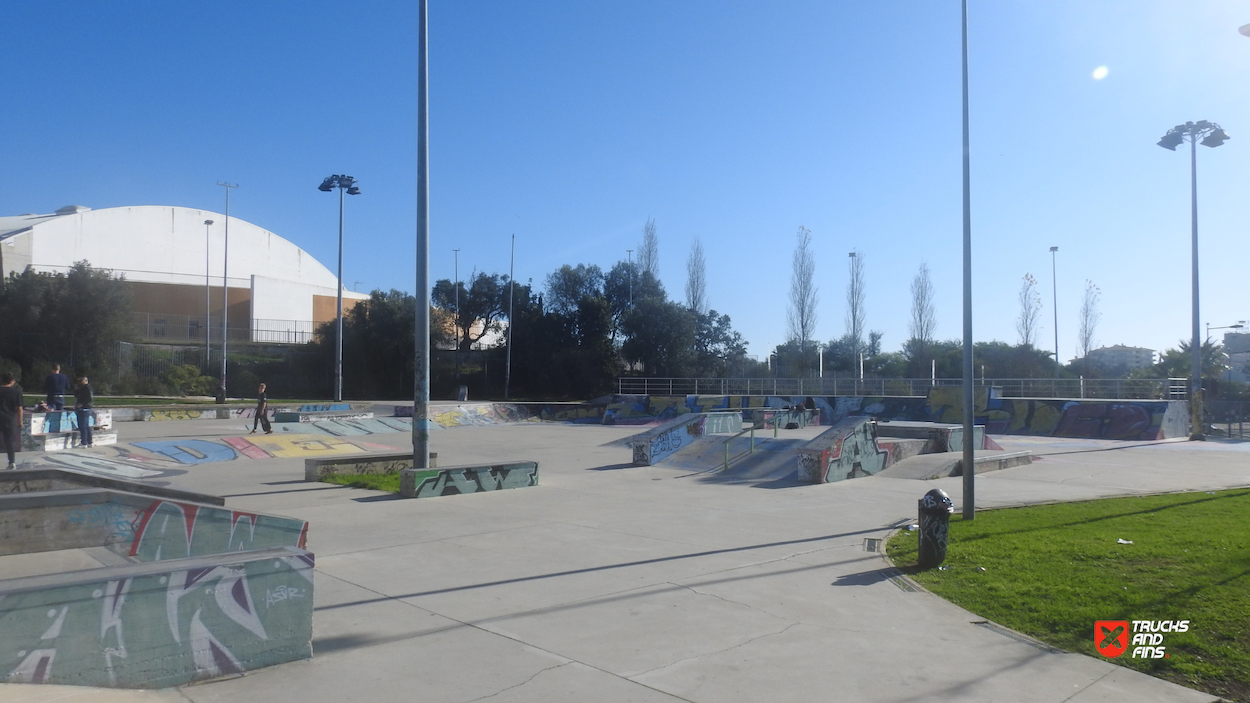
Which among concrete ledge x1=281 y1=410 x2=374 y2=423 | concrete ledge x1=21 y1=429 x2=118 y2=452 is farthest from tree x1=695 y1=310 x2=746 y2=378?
concrete ledge x1=21 y1=429 x2=118 y2=452

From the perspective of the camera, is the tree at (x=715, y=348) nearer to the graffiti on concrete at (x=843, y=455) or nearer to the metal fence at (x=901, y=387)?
the metal fence at (x=901, y=387)

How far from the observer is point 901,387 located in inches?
1538

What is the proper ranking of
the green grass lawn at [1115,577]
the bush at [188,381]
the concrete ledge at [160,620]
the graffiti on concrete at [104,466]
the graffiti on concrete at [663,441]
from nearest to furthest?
the concrete ledge at [160,620], the green grass lawn at [1115,577], the graffiti on concrete at [104,466], the graffiti on concrete at [663,441], the bush at [188,381]

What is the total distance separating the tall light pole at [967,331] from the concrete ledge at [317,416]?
2419 cm

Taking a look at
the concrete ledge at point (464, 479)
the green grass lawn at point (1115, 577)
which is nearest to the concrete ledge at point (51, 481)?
the concrete ledge at point (464, 479)

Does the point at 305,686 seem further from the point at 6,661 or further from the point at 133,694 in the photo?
the point at 6,661

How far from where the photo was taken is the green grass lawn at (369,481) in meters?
13.6

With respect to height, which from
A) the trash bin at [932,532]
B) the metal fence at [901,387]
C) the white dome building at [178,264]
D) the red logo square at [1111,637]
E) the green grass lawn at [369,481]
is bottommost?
the green grass lawn at [369,481]

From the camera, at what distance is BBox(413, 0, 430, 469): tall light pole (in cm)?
1357

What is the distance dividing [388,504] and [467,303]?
4818cm

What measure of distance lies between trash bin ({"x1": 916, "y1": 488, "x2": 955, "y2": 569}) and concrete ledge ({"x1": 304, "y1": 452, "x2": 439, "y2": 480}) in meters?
9.68

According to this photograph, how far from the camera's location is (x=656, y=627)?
581cm

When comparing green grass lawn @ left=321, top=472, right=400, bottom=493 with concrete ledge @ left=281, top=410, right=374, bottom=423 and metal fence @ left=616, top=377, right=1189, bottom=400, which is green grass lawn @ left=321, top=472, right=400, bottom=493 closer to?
concrete ledge @ left=281, top=410, right=374, bottom=423

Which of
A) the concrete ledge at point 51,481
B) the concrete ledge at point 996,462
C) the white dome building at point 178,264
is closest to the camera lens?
the concrete ledge at point 51,481
